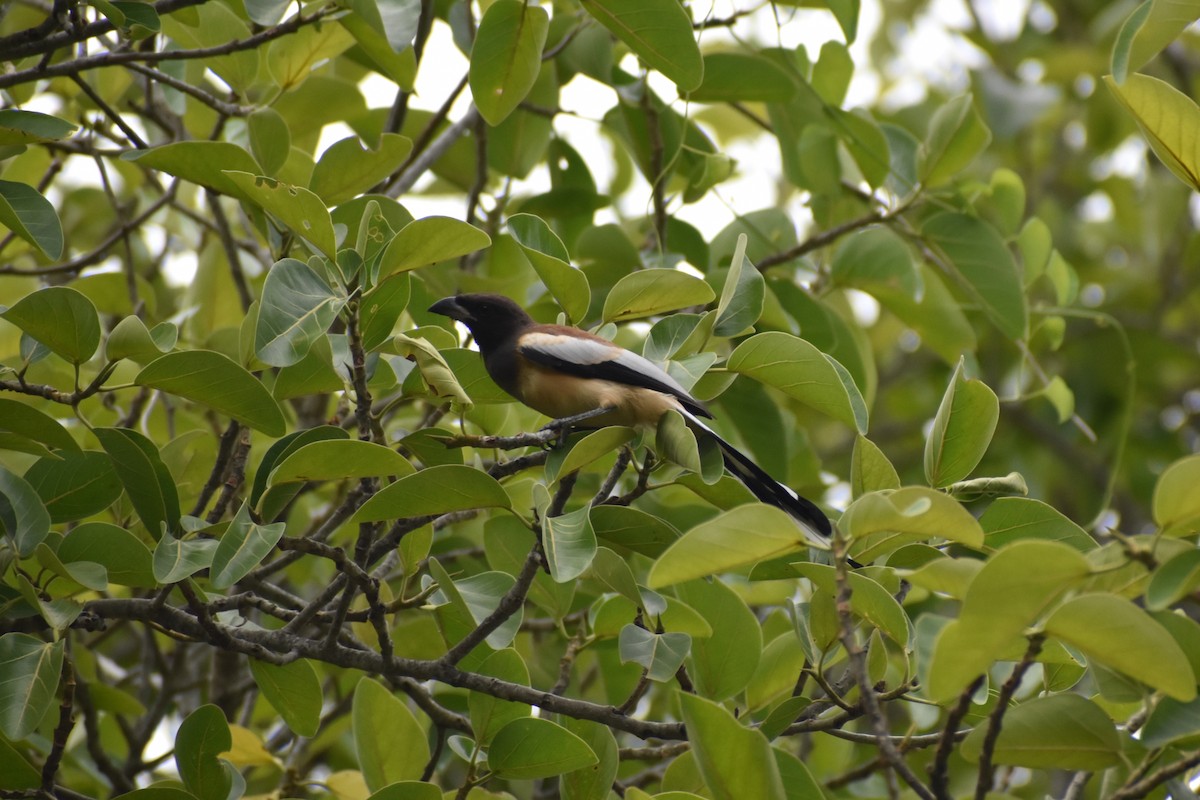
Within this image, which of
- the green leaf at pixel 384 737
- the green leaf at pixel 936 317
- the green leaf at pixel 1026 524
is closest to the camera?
the green leaf at pixel 1026 524

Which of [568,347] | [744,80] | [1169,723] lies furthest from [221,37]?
[1169,723]

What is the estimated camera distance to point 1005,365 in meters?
8.39

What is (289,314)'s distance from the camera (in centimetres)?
252

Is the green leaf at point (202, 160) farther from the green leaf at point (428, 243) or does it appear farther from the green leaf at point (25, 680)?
the green leaf at point (25, 680)

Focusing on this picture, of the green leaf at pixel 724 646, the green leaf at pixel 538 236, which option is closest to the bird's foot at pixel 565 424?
the green leaf at pixel 538 236

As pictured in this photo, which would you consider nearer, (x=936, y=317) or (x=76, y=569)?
(x=76, y=569)

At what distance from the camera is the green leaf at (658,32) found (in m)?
3.16

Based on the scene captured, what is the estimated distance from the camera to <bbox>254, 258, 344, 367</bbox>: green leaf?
247cm

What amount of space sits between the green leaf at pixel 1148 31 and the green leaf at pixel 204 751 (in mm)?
2649

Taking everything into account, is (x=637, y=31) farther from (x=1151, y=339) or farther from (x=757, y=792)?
(x=1151, y=339)

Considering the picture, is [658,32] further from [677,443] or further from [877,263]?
[877,263]

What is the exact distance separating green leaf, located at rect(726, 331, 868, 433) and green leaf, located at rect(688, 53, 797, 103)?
5.77ft

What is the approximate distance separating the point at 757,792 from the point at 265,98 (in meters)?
3.03

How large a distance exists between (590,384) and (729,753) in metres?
1.46
